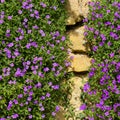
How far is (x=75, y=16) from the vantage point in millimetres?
6477

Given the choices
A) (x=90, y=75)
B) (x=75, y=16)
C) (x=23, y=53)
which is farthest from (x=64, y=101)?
(x=75, y=16)

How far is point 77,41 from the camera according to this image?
6.33 meters

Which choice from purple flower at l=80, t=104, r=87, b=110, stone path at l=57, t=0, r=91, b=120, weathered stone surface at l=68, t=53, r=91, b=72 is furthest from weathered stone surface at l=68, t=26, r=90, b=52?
purple flower at l=80, t=104, r=87, b=110

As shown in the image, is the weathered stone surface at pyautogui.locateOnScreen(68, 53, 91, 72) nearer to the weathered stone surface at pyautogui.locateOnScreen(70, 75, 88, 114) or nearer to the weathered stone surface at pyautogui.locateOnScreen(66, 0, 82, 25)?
the weathered stone surface at pyautogui.locateOnScreen(70, 75, 88, 114)

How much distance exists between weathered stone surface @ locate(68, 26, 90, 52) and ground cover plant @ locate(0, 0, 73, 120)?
0.18 metres

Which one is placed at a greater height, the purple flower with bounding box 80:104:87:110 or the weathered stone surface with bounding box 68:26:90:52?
the weathered stone surface with bounding box 68:26:90:52

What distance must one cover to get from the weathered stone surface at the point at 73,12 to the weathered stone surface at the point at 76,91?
3.17 feet

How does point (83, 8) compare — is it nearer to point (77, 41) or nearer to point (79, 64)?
point (77, 41)

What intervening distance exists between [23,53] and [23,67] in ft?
0.69

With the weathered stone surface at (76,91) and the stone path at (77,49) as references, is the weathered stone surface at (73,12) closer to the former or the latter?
the stone path at (77,49)

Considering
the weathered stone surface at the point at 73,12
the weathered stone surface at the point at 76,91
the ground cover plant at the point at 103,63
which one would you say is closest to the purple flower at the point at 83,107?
the ground cover plant at the point at 103,63

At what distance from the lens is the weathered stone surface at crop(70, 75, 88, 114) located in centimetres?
606

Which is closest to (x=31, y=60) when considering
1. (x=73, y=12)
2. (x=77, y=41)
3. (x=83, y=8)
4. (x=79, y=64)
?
(x=79, y=64)

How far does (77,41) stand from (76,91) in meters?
0.83
